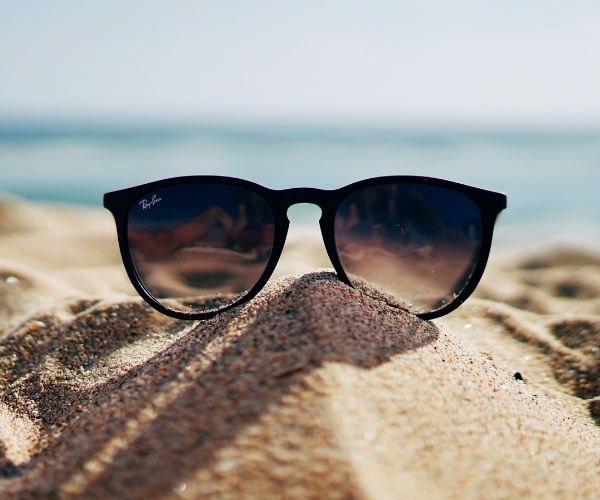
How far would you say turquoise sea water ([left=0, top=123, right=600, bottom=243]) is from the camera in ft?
32.6

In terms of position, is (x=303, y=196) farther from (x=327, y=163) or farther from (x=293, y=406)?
(x=327, y=163)

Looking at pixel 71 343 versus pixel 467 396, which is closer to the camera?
pixel 467 396

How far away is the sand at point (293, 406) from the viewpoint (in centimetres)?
74

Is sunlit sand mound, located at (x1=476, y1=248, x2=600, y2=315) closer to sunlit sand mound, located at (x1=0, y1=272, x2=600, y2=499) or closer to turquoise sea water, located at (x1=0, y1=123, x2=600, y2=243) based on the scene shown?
sunlit sand mound, located at (x1=0, y1=272, x2=600, y2=499)

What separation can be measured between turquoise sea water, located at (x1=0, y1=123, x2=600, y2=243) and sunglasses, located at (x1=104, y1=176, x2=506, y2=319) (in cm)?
649

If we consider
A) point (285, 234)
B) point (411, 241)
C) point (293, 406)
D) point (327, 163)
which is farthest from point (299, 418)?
point (327, 163)

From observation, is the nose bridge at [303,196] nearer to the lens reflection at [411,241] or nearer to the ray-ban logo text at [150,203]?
the lens reflection at [411,241]

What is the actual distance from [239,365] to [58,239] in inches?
141

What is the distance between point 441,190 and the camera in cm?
150

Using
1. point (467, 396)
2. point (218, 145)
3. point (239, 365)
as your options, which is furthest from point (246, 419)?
point (218, 145)

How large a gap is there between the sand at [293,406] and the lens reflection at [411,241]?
137 mm

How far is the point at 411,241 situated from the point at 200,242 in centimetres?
79

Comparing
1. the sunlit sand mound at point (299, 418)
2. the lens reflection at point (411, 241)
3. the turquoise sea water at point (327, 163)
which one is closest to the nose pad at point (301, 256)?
the lens reflection at point (411, 241)

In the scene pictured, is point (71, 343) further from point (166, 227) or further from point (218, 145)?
point (218, 145)
